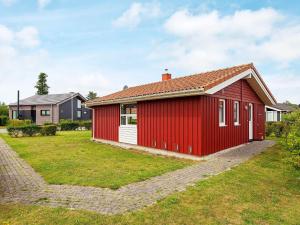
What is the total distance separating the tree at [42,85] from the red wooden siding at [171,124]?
72.8 meters

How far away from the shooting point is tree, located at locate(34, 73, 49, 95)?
76938 millimetres

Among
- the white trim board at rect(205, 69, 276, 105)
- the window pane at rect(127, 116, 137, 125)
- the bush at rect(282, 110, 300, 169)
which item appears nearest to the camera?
the bush at rect(282, 110, 300, 169)

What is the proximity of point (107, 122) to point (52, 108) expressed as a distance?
3328 centimetres

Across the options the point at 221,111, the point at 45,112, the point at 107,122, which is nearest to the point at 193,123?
the point at 221,111

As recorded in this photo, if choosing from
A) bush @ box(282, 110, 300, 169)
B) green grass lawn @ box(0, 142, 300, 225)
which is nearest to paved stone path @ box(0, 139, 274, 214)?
green grass lawn @ box(0, 142, 300, 225)

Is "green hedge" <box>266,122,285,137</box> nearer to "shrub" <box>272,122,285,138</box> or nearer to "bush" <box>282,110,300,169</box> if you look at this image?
"shrub" <box>272,122,285,138</box>

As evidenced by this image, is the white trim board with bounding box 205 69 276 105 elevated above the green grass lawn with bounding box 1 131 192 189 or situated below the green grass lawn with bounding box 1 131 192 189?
above

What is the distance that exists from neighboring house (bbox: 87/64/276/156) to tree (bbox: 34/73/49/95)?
6787 centimetres

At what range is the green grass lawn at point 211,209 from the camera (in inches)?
175

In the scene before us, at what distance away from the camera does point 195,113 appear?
10219mm

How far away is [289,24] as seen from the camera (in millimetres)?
14781

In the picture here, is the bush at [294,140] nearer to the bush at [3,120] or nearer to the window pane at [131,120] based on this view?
the window pane at [131,120]

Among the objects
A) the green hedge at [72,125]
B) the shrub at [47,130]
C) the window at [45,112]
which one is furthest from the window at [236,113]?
the window at [45,112]

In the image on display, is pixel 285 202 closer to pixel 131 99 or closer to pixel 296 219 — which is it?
pixel 296 219
